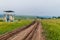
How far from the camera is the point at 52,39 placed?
66.6 feet

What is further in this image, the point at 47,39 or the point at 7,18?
the point at 7,18

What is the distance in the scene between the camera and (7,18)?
282ft

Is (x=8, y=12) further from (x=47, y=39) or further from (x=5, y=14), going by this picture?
(x=47, y=39)

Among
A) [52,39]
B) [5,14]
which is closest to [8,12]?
[5,14]

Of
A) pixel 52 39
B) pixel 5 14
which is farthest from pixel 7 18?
pixel 52 39

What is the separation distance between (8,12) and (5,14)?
1621mm

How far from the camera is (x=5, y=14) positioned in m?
85.5

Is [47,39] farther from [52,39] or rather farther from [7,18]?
[7,18]

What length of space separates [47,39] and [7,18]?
6700cm

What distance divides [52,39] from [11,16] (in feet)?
221

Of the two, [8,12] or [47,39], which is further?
[8,12]

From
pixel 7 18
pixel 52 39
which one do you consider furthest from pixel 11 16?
pixel 52 39

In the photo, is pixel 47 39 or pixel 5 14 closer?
pixel 47 39

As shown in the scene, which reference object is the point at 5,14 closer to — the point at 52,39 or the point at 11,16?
the point at 11,16
